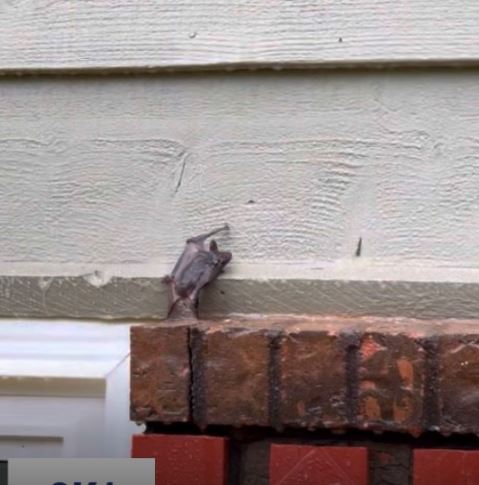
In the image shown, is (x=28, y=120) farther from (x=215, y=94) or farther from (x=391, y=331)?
(x=391, y=331)

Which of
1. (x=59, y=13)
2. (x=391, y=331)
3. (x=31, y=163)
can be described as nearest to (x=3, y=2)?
(x=59, y=13)

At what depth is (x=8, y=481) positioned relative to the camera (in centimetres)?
102

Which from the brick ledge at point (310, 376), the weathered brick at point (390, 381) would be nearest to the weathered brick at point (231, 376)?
the brick ledge at point (310, 376)

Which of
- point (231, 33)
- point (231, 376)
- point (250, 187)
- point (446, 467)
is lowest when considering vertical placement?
point (446, 467)

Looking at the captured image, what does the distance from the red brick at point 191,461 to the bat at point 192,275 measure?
0.17 metres

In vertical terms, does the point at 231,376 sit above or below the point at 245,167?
below

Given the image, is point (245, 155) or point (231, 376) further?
point (245, 155)

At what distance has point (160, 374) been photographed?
3.68ft

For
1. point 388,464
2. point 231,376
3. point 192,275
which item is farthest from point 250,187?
point 388,464

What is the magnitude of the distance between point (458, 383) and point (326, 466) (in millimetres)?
171

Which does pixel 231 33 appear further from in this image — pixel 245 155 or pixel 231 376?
pixel 231 376

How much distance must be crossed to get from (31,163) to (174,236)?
0.72ft

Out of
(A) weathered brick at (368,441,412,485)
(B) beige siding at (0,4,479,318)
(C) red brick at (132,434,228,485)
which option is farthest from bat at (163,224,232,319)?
(A) weathered brick at (368,441,412,485)

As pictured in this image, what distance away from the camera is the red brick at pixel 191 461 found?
44.2 inches
